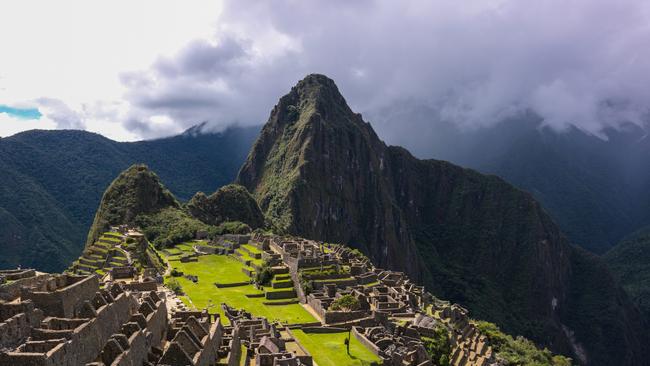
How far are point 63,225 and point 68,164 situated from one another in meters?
41.3

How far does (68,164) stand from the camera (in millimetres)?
144000

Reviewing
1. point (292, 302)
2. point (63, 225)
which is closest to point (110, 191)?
point (63, 225)

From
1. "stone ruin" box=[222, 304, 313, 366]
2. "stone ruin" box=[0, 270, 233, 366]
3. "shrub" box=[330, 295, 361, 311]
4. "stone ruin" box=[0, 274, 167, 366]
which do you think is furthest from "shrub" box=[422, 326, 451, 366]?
"stone ruin" box=[0, 274, 167, 366]

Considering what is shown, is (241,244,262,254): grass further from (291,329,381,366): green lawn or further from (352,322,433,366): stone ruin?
(352,322,433,366): stone ruin

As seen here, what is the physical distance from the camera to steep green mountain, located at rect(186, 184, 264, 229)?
121 metres

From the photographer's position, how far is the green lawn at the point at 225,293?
50.0 m

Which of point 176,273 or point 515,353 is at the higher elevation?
point 176,273

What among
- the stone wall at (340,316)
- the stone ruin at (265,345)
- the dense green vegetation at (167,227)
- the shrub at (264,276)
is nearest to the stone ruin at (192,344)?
the stone ruin at (265,345)

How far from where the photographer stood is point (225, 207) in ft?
416

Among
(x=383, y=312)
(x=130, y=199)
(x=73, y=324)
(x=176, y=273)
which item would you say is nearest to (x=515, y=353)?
(x=383, y=312)

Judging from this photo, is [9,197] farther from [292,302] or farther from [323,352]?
[323,352]

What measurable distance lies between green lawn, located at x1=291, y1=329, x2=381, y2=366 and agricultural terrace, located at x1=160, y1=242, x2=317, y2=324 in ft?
11.2

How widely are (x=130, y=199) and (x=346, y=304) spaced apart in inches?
2510

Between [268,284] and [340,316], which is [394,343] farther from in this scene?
[268,284]
